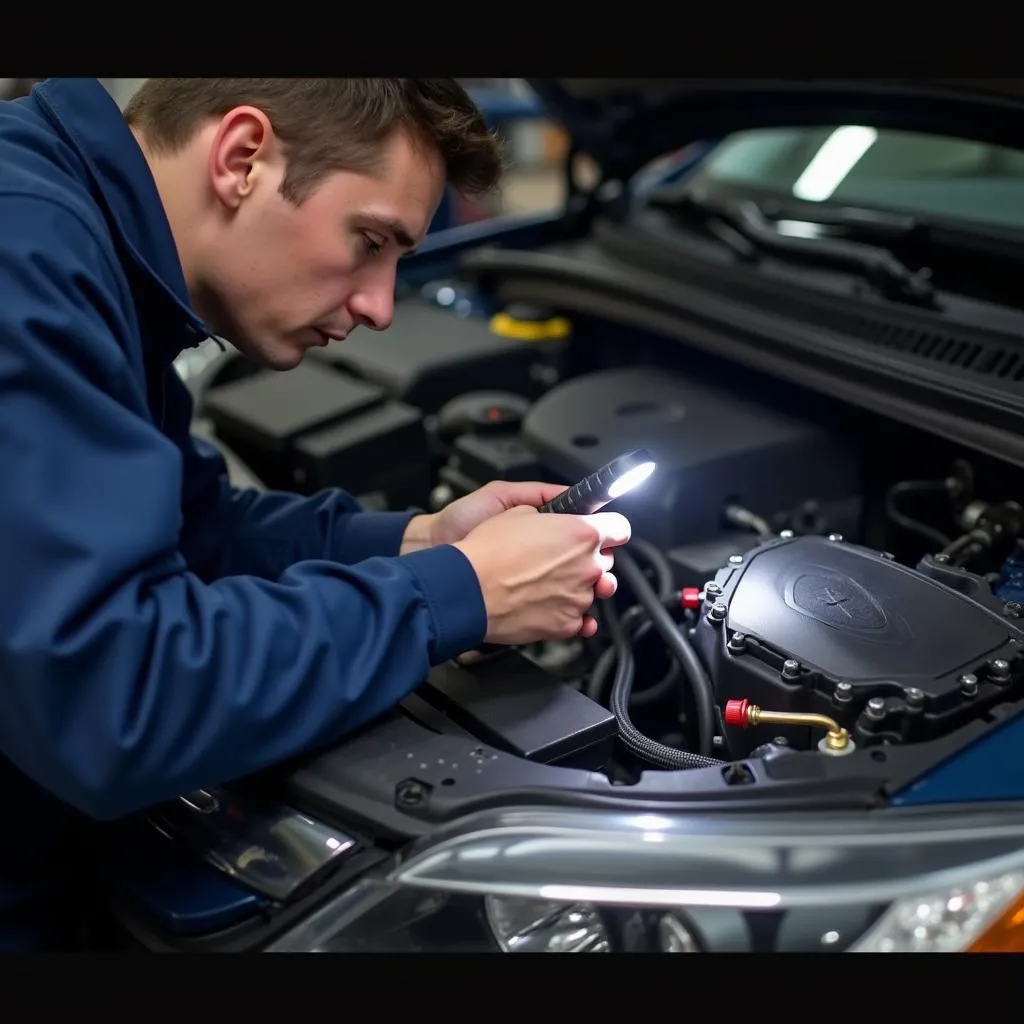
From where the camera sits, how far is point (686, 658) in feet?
3.86

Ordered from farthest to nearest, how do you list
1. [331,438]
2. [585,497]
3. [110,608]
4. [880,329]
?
[331,438], [880,329], [585,497], [110,608]

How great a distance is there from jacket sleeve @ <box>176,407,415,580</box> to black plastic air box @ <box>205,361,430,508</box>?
0.99 feet

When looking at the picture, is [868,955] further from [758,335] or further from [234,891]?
[758,335]

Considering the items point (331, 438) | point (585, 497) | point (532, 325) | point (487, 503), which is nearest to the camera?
point (585, 497)

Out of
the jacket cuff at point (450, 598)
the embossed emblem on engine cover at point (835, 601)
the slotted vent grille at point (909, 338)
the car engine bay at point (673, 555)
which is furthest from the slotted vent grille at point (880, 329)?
the jacket cuff at point (450, 598)

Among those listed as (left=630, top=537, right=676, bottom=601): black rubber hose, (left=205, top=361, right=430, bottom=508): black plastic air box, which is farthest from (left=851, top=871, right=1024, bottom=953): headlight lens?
(left=205, top=361, right=430, bottom=508): black plastic air box

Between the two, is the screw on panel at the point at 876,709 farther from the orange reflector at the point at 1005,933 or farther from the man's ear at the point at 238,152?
the man's ear at the point at 238,152

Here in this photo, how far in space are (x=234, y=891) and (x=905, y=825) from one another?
55cm

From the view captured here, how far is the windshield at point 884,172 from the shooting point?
5.45 feet

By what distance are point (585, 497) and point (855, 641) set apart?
0.97ft

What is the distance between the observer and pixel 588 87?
194cm

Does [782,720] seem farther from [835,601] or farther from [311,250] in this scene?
[311,250]

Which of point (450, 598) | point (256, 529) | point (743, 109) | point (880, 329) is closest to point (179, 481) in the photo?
point (450, 598)

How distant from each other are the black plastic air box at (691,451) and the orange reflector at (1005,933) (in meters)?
0.65
